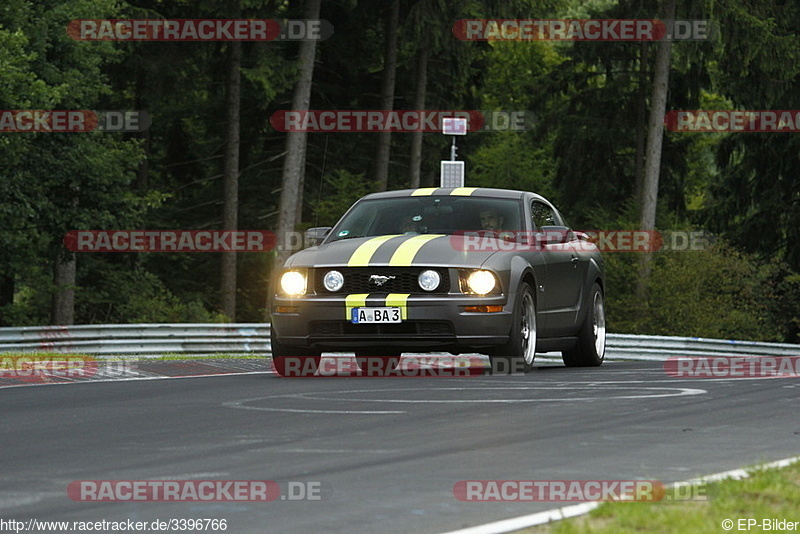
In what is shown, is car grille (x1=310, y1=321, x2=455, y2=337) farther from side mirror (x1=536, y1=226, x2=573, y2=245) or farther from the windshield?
side mirror (x1=536, y1=226, x2=573, y2=245)

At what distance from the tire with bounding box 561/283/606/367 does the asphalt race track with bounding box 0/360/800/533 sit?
10.1 ft

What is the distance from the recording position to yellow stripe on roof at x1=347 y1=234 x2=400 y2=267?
42.1ft

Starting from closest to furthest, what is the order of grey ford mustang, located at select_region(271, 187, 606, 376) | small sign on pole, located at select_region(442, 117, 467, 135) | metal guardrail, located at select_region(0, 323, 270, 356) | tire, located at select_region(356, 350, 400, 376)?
grey ford mustang, located at select_region(271, 187, 606, 376) < tire, located at select_region(356, 350, 400, 376) < metal guardrail, located at select_region(0, 323, 270, 356) < small sign on pole, located at select_region(442, 117, 467, 135)

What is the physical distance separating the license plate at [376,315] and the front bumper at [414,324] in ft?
0.13

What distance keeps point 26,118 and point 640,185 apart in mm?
25999

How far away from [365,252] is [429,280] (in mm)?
655

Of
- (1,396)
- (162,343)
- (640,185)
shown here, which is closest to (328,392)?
(1,396)

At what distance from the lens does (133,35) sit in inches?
1542

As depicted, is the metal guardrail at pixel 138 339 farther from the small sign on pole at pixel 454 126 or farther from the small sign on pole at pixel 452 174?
the small sign on pole at pixel 454 126

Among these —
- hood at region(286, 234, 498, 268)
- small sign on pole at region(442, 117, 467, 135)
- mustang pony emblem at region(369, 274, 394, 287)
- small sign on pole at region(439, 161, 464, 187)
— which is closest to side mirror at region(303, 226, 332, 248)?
hood at region(286, 234, 498, 268)

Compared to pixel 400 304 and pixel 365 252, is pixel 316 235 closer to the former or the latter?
pixel 365 252

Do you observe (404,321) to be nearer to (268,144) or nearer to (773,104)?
(773,104)

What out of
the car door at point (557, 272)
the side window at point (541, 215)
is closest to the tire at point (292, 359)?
the car door at point (557, 272)

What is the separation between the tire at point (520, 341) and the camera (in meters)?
13.1
